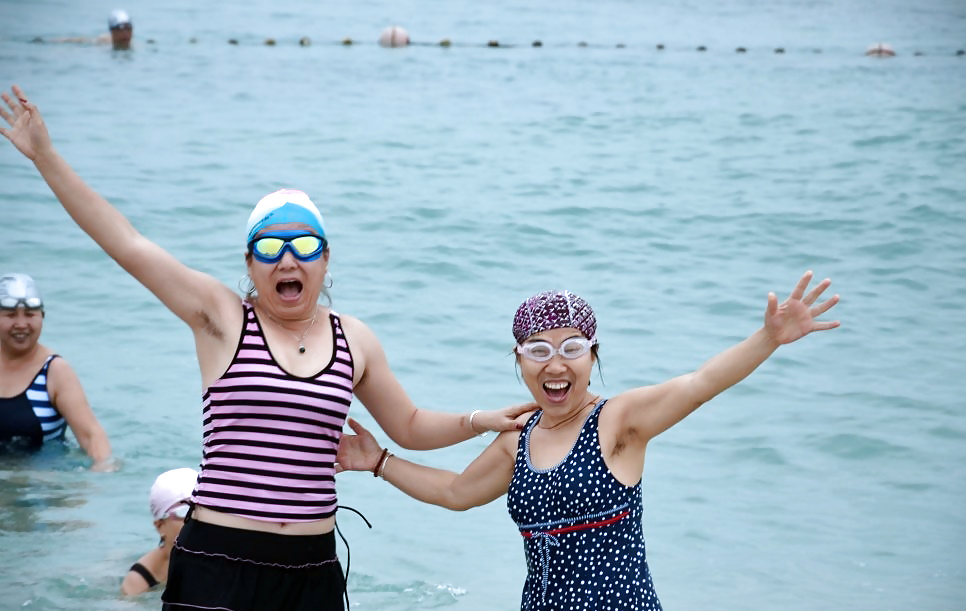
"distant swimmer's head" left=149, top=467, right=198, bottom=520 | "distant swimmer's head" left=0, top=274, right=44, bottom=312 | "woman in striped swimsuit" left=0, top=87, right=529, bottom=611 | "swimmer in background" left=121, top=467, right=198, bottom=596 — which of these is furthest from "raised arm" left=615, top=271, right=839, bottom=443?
"distant swimmer's head" left=0, top=274, right=44, bottom=312

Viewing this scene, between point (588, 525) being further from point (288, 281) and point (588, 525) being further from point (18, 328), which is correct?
point (18, 328)

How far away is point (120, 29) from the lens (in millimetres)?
26969

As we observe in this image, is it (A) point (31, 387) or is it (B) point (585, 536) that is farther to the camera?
(A) point (31, 387)

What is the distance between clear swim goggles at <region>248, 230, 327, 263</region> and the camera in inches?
162

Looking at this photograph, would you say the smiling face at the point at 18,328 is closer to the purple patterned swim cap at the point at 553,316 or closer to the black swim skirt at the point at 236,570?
the black swim skirt at the point at 236,570

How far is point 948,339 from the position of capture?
12.8 m

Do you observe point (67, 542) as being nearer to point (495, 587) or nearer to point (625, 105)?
point (495, 587)

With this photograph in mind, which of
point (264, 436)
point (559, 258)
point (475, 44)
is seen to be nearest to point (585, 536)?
point (264, 436)

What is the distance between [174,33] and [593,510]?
2909 centimetres

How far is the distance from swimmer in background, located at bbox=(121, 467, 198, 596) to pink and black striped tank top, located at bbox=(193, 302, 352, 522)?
2.77 metres

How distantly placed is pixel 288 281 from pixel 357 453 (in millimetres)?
711

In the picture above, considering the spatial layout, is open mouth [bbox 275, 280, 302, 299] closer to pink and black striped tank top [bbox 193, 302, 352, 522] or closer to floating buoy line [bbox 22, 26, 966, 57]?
pink and black striped tank top [bbox 193, 302, 352, 522]

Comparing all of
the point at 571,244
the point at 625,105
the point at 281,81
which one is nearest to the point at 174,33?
the point at 281,81

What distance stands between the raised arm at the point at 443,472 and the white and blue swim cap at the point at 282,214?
2.33 ft
